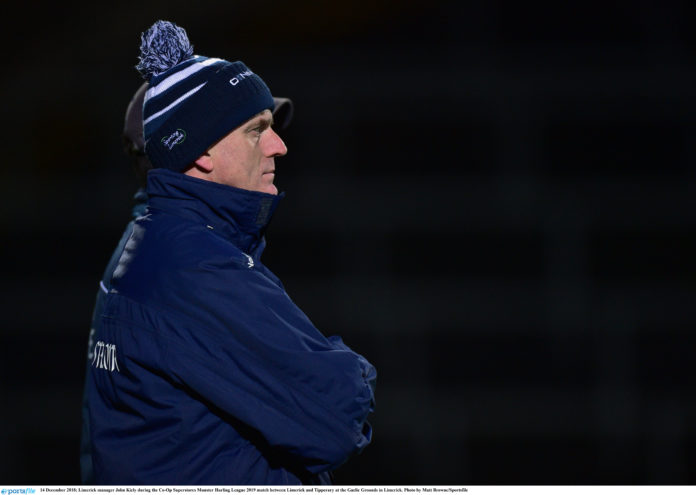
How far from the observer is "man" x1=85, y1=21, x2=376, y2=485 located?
1.42 metres

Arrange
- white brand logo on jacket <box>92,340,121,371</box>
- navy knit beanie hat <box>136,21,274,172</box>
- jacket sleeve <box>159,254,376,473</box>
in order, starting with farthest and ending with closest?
navy knit beanie hat <box>136,21,274,172</box> < white brand logo on jacket <box>92,340,121,371</box> < jacket sleeve <box>159,254,376,473</box>

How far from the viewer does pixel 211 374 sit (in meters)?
1.42

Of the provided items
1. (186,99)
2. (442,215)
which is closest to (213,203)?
(186,99)

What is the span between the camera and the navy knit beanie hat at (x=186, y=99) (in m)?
1.62

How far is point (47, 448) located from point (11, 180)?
1323mm

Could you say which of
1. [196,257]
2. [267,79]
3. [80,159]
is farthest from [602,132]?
[196,257]

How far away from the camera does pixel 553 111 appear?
15.8 ft

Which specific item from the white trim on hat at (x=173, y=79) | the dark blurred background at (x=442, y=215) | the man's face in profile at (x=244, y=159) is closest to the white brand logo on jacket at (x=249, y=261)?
the man's face in profile at (x=244, y=159)

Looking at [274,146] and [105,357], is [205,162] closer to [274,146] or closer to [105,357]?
[274,146]

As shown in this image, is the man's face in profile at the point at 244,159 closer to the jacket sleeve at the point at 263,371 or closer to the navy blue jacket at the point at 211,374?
the navy blue jacket at the point at 211,374

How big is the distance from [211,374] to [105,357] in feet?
0.75

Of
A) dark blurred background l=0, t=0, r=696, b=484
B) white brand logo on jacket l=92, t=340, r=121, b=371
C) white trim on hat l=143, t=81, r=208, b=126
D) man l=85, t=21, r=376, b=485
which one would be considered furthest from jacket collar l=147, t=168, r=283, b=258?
dark blurred background l=0, t=0, r=696, b=484

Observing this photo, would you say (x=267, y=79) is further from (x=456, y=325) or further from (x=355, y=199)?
(x=456, y=325)

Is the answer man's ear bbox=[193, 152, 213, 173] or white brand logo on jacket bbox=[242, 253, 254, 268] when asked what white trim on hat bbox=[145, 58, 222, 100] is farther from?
white brand logo on jacket bbox=[242, 253, 254, 268]
